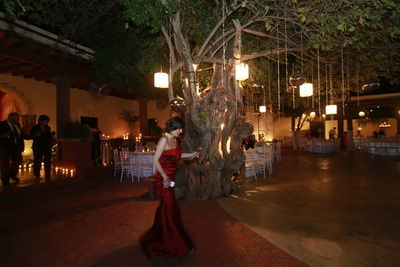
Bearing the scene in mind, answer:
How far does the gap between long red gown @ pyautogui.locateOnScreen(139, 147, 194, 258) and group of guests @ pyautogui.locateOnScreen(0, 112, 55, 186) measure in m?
4.93

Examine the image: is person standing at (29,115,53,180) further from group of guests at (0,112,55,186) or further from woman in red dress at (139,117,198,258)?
woman in red dress at (139,117,198,258)

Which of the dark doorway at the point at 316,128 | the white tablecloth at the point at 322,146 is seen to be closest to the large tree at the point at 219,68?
the white tablecloth at the point at 322,146

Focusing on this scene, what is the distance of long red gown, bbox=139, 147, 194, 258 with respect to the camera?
3.38m

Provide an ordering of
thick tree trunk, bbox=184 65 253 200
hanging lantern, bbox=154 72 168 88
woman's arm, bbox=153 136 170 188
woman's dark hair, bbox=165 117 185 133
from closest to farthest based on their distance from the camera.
Answer: woman's arm, bbox=153 136 170 188 < woman's dark hair, bbox=165 117 185 133 < thick tree trunk, bbox=184 65 253 200 < hanging lantern, bbox=154 72 168 88

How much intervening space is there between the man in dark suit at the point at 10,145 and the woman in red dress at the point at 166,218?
4.87 metres

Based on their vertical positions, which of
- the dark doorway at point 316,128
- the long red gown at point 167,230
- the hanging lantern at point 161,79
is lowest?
the long red gown at point 167,230

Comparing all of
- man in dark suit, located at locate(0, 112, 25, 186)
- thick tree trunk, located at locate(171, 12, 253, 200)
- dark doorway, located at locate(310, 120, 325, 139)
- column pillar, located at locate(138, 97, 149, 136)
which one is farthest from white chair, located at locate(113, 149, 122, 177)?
dark doorway, located at locate(310, 120, 325, 139)

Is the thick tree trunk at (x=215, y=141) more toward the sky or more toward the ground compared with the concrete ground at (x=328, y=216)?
more toward the sky

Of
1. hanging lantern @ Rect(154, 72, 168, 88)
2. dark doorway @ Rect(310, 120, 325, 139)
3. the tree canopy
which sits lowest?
dark doorway @ Rect(310, 120, 325, 139)

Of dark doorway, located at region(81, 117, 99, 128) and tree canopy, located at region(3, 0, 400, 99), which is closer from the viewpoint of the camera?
tree canopy, located at region(3, 0, 400, 99)

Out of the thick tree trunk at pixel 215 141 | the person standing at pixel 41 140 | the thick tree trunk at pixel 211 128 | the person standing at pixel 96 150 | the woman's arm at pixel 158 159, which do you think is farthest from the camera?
the person standing at pixel 96 150

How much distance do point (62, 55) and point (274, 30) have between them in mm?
6375

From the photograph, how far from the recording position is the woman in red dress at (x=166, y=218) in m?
3.37

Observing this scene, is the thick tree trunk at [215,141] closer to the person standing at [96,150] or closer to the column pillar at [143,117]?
the person standing at [96,150]
